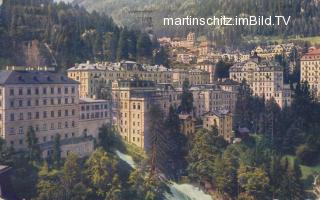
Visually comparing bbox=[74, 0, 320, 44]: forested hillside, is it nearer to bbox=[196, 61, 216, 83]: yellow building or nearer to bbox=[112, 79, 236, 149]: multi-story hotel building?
bbox=[196, 61, 216, 83]: yellow building

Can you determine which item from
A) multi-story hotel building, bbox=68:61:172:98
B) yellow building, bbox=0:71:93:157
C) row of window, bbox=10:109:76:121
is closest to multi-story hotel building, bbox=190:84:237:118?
multi-story hotel building, bbox=68:61:172:98

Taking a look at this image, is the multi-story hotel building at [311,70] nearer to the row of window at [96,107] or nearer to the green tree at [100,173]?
the row of window at [96,107]

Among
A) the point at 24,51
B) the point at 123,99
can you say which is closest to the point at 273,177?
the point at 123,99

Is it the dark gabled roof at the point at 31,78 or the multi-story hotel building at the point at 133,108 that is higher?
the dark gabled roof at the point at 31,78

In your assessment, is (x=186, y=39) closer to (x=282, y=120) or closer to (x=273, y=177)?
(x=282, y=120)

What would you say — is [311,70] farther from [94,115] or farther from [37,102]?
[37,102]

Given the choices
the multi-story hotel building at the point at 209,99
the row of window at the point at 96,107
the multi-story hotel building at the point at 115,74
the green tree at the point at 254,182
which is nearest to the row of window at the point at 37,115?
the row of window at the point at 96,107

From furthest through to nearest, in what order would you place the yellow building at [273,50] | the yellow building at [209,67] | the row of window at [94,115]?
the yellow building at [273,50] → the yellow building at [209,67] → the row of window at [94,115]
